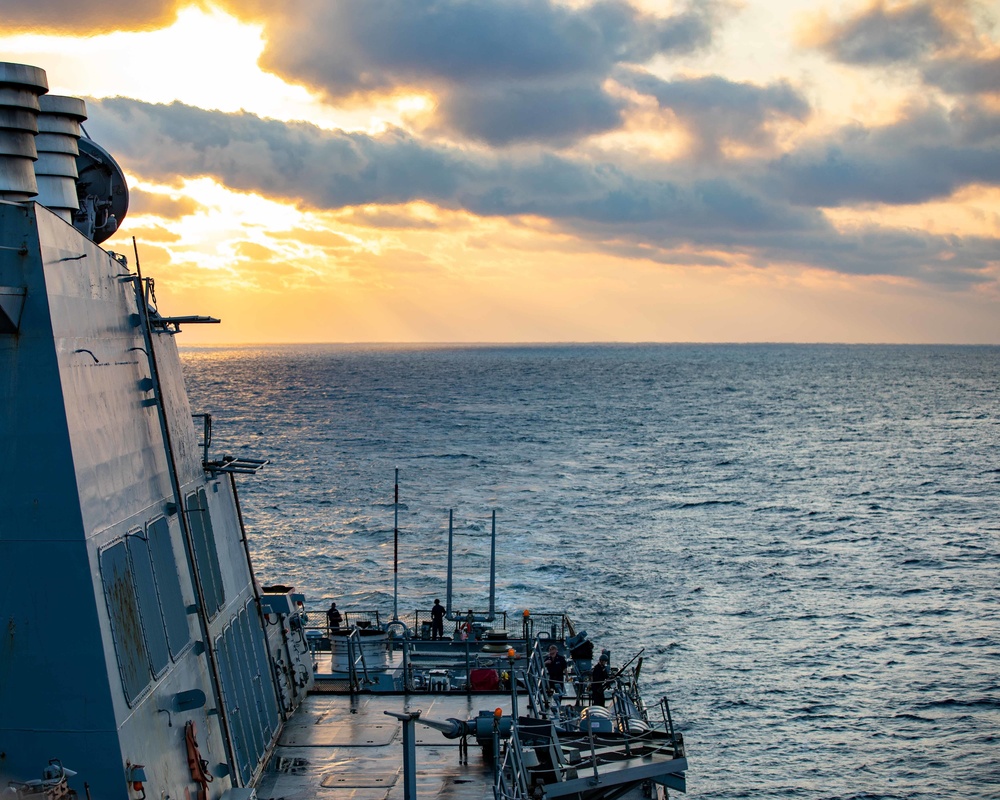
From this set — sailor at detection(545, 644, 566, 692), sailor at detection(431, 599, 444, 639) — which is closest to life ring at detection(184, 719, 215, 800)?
sailor at detection(545, 644, 566, 692)

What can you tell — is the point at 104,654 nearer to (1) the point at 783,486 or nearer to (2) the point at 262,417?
(1) the point at 783,486

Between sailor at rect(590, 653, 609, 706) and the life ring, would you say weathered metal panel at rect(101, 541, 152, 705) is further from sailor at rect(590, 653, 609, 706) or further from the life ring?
sailor at rect(590, 653, 609, 706)

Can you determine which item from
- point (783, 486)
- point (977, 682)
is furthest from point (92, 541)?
point (783, 486)

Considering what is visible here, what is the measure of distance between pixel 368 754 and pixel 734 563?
46.6 m

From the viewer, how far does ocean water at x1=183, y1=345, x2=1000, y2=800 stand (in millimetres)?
37344

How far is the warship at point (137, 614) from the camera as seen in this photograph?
11.7 m

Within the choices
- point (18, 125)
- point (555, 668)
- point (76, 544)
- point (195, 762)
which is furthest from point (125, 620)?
point (555, 668)

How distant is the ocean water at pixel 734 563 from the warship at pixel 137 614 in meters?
16.3

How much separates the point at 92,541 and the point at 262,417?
153 m

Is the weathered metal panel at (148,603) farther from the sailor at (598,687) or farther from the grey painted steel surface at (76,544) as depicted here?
the sailor at (598,687)

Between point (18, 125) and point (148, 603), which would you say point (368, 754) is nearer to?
point (148, 603)

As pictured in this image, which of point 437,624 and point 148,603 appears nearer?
point 148,603

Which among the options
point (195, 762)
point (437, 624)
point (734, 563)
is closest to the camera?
point (195, 762)

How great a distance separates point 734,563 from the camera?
63.0 meters
